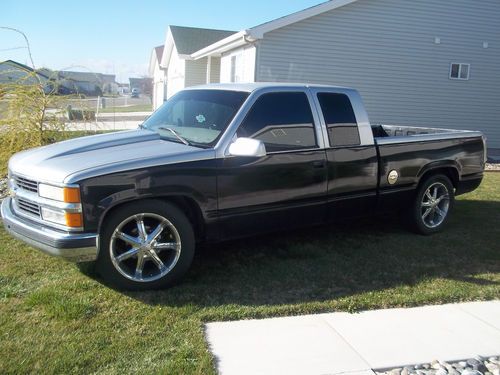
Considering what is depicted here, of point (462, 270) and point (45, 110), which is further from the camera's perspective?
point (45, 110)

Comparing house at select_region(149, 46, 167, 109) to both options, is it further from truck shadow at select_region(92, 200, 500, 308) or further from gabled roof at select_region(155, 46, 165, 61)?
truck shadow at select_region(92, 200, 500, 308)

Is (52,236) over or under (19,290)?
over

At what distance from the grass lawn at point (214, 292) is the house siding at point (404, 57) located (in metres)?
8.73

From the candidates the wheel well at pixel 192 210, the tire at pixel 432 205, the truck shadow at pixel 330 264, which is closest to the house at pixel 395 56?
the tire at pixel 432 205

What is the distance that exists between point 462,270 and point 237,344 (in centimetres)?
287

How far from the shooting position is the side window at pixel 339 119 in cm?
512

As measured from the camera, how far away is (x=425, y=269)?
5047mm

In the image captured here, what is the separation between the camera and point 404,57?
15094 mm

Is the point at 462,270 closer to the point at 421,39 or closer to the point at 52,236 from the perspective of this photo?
the point at 52,236

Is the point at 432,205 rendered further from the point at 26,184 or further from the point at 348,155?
the point at 26,184

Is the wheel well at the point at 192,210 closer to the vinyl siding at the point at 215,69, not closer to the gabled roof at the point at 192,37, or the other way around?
the vinyl siding at the point at 215,69

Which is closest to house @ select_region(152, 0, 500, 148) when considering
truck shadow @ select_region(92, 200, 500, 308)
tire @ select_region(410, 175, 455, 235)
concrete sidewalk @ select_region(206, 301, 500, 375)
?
tire @ select_region(410, 175, 455, 235)

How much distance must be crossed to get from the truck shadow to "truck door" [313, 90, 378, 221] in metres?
0.54

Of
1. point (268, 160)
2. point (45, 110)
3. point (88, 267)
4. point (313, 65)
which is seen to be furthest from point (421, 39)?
point (88, 267)
